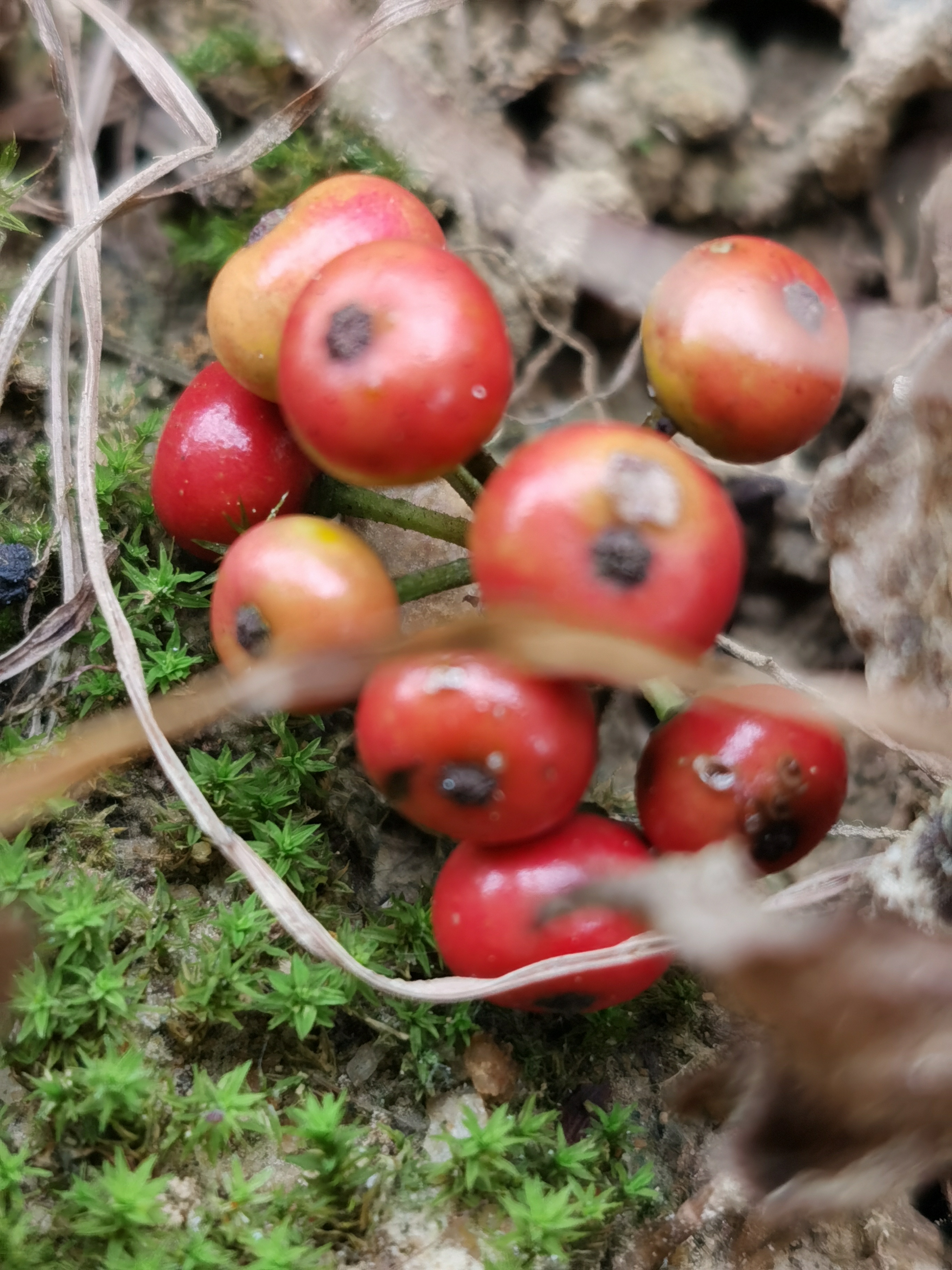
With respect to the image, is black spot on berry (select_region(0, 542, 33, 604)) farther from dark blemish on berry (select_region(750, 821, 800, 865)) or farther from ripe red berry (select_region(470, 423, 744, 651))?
dark blemish on berry (select_region(750, 821, 800, 865))

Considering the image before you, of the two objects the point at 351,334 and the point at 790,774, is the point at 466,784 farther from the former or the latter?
the point at 351,334

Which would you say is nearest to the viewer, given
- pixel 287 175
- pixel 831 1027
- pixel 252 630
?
pixel 831 1027

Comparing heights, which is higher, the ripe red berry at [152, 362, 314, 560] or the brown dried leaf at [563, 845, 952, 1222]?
the ripe red berry at [152, 362, 314, 560]

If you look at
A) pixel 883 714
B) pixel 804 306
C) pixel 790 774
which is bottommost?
pixel 790 774

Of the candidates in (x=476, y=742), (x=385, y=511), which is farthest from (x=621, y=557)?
(x=385, y=511)

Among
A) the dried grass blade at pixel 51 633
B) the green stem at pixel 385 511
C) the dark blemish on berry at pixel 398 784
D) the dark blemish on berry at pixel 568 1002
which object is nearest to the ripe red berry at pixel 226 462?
the green stem at pixel 385 511

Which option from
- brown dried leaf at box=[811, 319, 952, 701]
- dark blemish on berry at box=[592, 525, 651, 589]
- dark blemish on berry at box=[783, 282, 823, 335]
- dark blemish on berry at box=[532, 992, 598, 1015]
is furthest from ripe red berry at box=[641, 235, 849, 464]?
dark blemish on berry at box=[532, 992, 598, 1015]

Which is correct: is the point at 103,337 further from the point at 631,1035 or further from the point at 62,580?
the point at 631,1035
